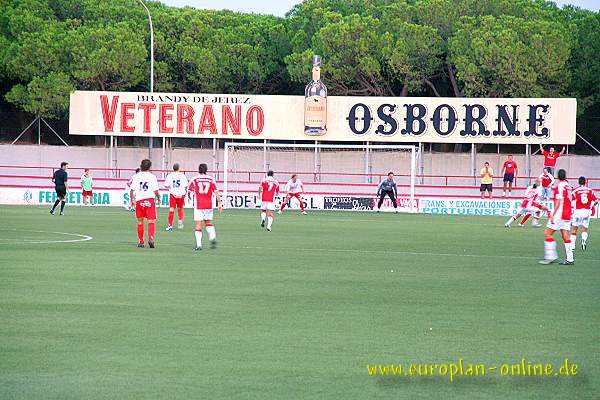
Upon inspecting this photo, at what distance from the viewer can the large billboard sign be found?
53.0 m

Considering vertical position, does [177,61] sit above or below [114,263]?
above

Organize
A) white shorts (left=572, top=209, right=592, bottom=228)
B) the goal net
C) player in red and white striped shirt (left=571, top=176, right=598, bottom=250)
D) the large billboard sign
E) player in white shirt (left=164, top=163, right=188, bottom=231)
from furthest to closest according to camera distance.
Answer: the large billboard sign → the goal net → player in white shirt (left=164, top=163, right=188, bottom=231) → white shorts (left=572, top=209, right=592, bottom=228) → player in red and white striped shirt (left=571, top=176, right=598, bottom=250)

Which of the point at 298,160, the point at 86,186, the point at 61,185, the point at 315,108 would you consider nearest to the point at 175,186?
the point at 61,185

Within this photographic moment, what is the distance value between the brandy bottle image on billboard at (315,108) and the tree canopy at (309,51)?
8.98 metres

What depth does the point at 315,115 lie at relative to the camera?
175 feet

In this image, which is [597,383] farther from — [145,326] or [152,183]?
[152,183]

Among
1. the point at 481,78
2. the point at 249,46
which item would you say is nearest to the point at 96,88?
the point at 249,46

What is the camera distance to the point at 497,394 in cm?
921

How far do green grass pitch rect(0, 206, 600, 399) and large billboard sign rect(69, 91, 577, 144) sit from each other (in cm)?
2803

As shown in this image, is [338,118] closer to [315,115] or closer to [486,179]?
[315,115]

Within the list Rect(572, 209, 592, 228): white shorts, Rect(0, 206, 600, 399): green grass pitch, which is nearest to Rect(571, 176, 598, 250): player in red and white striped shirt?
Rect(572, 209, 592, 228): white shorts

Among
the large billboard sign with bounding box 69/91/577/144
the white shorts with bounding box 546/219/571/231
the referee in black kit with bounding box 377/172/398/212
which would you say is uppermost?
the large billboard sign with bounding box 69/91/577/144

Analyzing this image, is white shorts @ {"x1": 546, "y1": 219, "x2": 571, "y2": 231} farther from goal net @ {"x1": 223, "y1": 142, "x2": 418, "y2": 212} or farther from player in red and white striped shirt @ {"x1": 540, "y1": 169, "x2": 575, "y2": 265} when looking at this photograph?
goal net @ {"x1": 223, "y1": 142, "x2": 418, "y2": 212}

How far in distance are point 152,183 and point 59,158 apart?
35.8 metres
